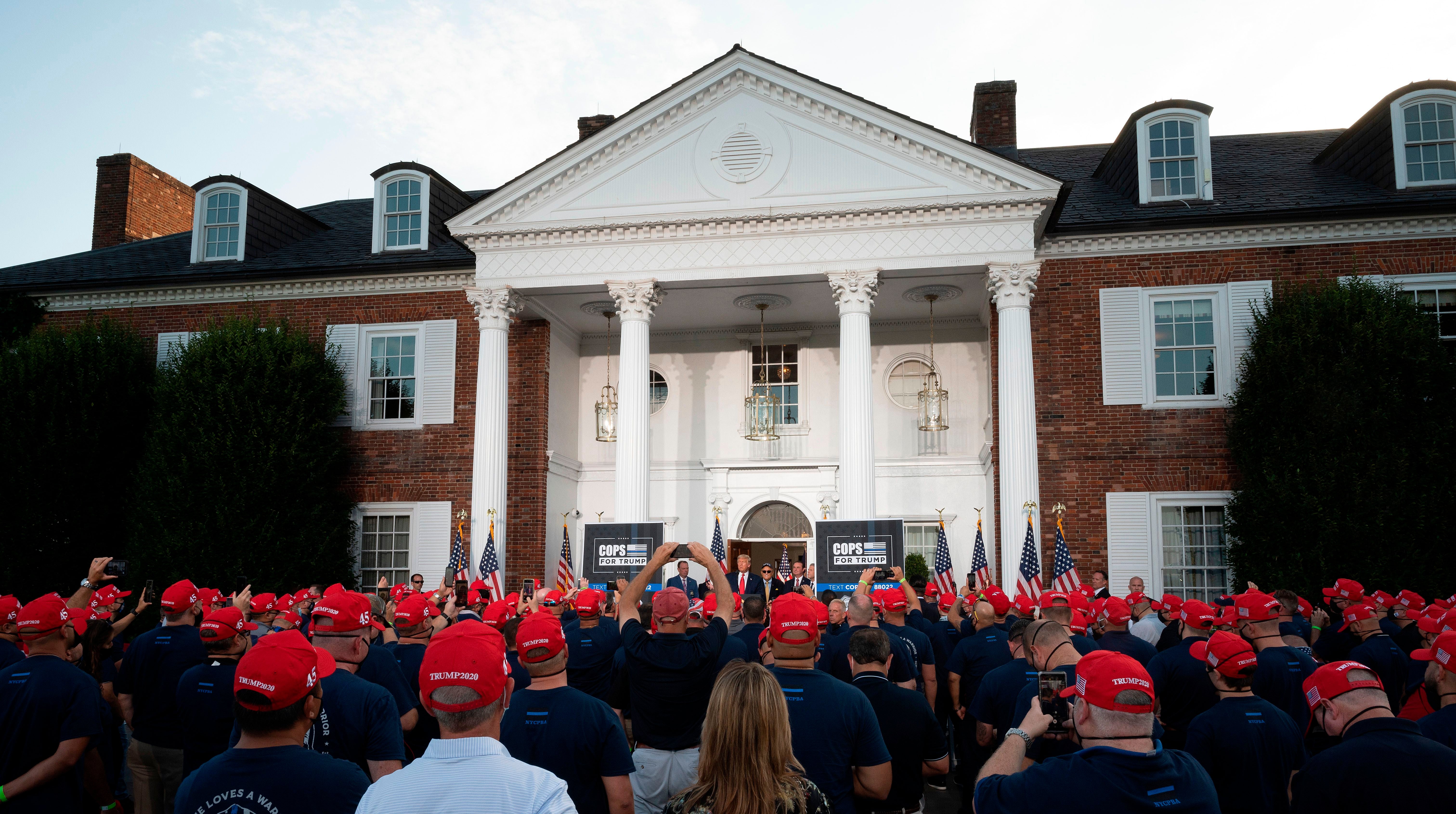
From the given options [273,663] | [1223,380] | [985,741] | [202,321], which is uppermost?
[202,321]

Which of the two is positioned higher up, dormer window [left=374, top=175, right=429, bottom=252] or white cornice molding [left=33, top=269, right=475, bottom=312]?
dormer window [left=374, top=175, right=429, bottom=252]

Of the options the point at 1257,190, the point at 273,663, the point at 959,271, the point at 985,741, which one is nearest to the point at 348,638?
the point at 273,663

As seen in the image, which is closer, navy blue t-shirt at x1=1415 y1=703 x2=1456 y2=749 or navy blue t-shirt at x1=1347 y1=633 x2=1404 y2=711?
navy blue t-shirt at x1=1415 y1=703 x2=1456 y2=749

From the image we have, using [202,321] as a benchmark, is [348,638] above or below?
below

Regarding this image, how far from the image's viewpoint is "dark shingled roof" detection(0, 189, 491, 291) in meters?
21.3

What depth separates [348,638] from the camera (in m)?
4.77

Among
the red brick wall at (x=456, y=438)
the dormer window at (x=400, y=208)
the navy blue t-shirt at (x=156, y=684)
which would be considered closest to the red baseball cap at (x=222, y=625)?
the navy blue t-shirt at (x=156, y=684)

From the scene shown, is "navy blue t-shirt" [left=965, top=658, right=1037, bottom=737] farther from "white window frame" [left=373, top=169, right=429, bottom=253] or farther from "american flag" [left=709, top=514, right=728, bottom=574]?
"white window frame" [left=373, top=169, right=429, bottom=253]

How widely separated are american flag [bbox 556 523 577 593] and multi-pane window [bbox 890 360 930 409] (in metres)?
7.99

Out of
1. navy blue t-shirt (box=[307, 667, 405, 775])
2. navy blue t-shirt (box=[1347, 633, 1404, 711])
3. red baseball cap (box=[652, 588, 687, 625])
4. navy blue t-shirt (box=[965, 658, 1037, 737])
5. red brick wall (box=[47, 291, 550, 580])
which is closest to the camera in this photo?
navy blue t-shirt (box=[307, 667, 405, 775])

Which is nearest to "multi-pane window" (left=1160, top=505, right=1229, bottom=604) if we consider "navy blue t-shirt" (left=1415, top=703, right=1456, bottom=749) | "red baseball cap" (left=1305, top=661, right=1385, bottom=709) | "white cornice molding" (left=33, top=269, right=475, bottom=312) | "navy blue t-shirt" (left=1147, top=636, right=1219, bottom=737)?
"navy blue t-shirt" (left=1147, top=636, right=1219, bottom=737)

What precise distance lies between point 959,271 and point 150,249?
65.2 ft

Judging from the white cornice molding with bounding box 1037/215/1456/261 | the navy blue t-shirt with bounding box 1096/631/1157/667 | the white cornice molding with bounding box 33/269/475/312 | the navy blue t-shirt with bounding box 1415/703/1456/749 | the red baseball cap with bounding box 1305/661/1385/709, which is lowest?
the navy blue t-shirt with bounding box 1096/631/1157/667

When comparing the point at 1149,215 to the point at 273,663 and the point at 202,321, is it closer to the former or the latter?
Answer: the point at 273,663
